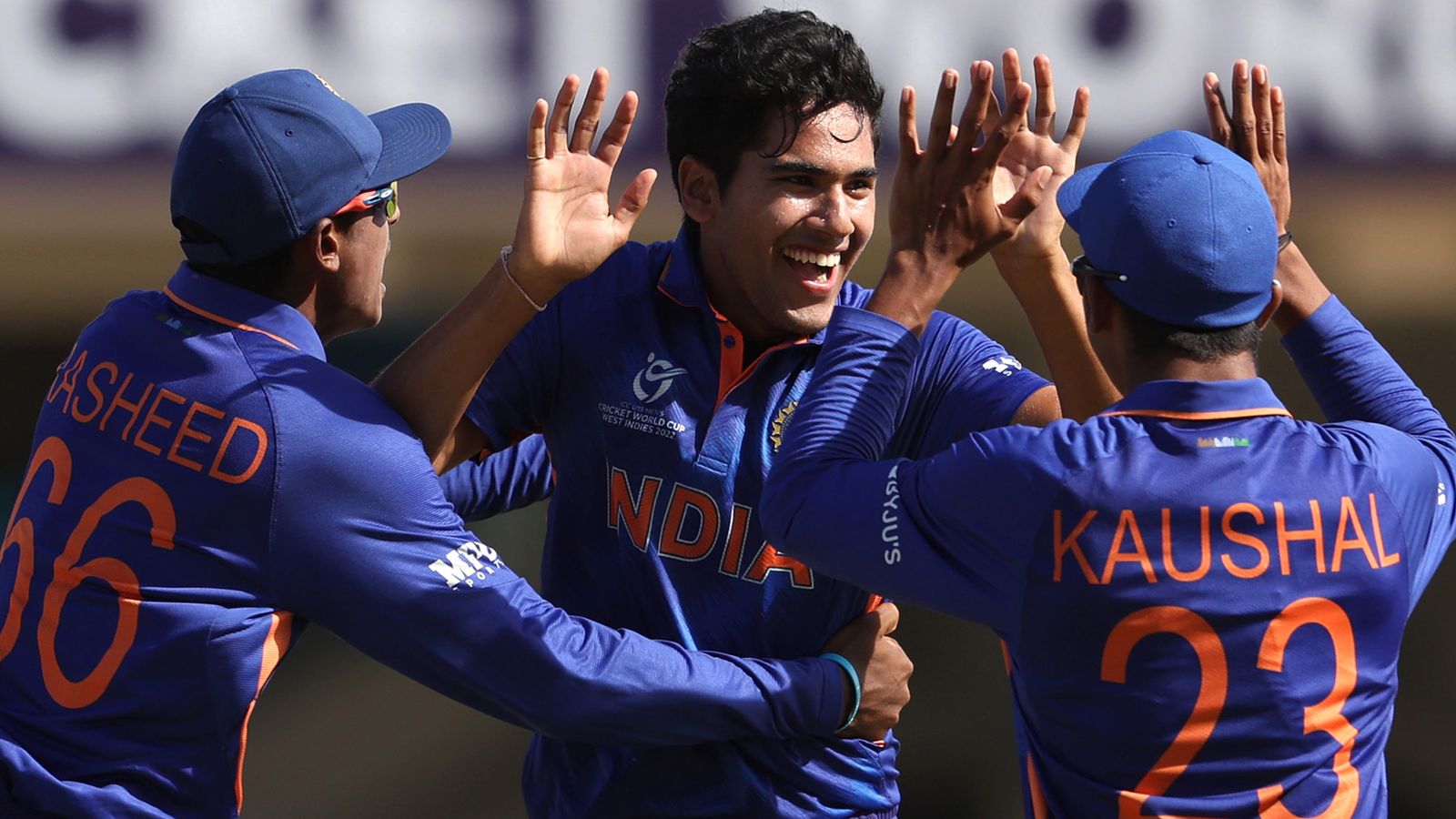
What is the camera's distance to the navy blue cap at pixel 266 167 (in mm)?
2486

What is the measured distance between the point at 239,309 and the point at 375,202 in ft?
0.98

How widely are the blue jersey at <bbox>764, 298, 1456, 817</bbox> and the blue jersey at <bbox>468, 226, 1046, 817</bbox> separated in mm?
500

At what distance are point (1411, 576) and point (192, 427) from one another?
5.78 feet

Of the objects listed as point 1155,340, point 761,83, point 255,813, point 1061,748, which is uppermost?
point 761,83

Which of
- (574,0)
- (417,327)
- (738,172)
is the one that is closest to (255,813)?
(417,327)

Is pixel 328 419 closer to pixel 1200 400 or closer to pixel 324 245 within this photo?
pixel 324 245

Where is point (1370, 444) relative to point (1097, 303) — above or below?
below

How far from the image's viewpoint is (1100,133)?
454cm

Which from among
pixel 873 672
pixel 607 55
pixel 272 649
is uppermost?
pixel 607 55

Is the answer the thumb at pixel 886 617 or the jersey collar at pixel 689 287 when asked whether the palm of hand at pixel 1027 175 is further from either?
the thumb at pixel 886 617

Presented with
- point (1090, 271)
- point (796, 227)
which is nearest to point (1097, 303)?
point (1090, 271)

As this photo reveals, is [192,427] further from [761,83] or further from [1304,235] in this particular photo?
[1304,235]

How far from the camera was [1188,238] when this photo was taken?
211cm

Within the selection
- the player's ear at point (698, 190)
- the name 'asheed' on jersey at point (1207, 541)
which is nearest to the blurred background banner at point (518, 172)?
the player's ear at point (698, 190)
